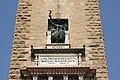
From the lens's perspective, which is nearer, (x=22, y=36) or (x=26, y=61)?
(x=26, y=61)

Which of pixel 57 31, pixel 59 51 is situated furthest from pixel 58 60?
pixel 57 31

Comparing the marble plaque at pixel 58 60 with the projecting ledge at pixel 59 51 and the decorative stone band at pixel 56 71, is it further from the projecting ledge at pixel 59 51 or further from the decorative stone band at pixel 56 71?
the decorative stone band at pixel 56 71

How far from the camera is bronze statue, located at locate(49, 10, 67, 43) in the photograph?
48.9ft

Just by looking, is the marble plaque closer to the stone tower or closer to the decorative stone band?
the stone tower

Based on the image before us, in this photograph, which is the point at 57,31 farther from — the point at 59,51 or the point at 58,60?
the point at 58,60

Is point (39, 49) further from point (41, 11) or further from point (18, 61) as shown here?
point (41, 11)

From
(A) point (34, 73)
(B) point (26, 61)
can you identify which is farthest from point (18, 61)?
(A) point (34, 73)

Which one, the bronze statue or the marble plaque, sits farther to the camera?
the bronze statue

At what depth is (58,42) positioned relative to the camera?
14.9m

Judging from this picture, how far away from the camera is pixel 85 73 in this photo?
1302 cm

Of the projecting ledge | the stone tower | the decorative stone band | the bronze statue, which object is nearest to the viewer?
the decorative stone band

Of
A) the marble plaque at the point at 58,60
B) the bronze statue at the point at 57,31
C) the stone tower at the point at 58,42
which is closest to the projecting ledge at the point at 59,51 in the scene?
the stone tower at the point at 58,42

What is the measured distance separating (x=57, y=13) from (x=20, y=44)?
2644 mm

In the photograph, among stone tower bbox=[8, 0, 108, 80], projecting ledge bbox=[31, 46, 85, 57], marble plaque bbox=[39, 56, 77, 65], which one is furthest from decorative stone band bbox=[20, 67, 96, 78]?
projecting ledge bbox=[31, 46, 85, 57]
